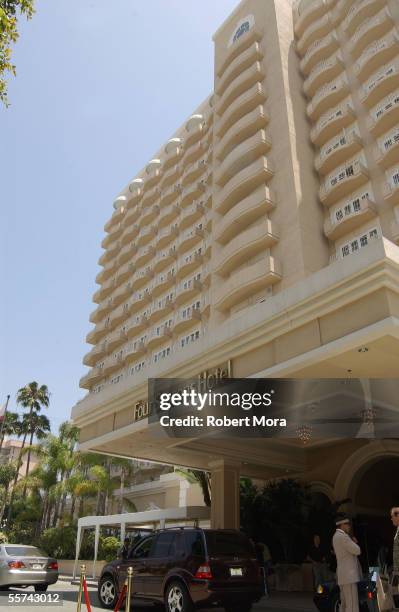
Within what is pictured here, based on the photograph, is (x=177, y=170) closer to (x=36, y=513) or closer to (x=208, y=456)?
(x=36, y=513)

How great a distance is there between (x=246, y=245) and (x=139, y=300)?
19.9 metres

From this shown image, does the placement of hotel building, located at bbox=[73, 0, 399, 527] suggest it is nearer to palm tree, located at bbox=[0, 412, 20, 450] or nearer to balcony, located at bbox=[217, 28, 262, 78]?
balcony, located at bbox=[217, 28, 262, 78]

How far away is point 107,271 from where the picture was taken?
192 feet

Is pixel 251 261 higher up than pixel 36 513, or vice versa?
pixel 251 261

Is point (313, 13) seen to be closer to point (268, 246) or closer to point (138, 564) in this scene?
point (268, 246)

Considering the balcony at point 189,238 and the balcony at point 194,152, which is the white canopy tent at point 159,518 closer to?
the balcony at point 189,238

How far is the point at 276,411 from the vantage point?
14.1 metres

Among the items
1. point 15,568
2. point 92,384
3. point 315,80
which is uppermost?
point 315,80

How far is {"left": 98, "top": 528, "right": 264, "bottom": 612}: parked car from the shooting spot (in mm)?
9523

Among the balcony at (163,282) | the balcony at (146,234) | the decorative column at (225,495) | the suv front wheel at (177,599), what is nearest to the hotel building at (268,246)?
the decorative column at (225,495)

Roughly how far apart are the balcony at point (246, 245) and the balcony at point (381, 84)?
1009 centimetres

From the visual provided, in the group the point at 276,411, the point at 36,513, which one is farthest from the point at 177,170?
the point at 276,411

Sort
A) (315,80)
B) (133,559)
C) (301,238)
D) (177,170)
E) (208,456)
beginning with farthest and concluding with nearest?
(177,170), (315,80), (301,238), (208,456), (133,559)

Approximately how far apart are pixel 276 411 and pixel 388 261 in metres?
5.71
